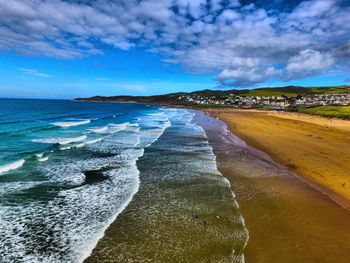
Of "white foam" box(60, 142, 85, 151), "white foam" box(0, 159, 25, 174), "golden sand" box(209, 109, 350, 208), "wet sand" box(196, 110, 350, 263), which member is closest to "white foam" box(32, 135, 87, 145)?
"white foam" box(60, 142, 85, 151)

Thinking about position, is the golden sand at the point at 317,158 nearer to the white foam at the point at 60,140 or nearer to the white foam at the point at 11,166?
the white foam at the point at 11,166

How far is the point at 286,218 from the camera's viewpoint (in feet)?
43.8

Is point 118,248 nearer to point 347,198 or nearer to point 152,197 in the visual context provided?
point 152,197

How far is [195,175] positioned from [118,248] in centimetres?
1011

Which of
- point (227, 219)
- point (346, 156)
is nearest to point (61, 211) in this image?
point (227, 219)

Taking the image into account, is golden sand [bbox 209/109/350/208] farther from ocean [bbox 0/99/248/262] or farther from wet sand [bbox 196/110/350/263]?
ocean [bbox 0/99/248/262]

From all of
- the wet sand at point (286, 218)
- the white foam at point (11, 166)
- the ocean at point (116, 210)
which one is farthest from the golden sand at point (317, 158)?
the white foam at point (11, 166)

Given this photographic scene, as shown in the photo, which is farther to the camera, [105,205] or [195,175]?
[195,175]

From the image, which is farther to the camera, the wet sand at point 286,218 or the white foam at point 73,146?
the white foam at point 73,146

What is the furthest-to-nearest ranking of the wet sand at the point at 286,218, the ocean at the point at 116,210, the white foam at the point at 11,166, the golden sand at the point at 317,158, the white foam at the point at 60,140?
the white foam at the point at 60,140 → the white foam at the point at 11,166 → the golden sand at the point at 317,158 → the ocean at the point at 116,210 → the wet sand at the point at 286,218

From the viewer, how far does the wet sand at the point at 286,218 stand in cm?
1045

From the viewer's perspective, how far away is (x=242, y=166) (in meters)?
23.0

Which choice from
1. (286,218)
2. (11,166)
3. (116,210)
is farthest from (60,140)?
(286,218)

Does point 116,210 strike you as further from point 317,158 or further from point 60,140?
point 60,140
